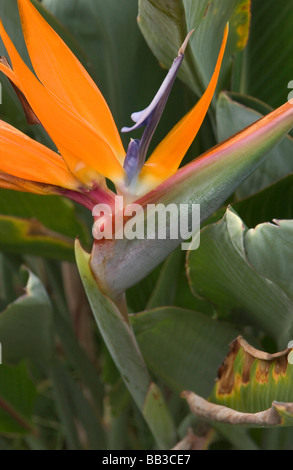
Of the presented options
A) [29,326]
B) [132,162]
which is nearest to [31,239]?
[29,326]

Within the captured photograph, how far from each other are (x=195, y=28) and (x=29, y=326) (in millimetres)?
438

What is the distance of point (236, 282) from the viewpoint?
2.10 ft

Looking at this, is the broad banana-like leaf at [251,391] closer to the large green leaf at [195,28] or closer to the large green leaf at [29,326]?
the large green leaf at [29,326]

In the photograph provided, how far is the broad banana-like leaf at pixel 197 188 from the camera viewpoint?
465mm

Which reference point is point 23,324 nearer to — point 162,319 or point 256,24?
point 162,319

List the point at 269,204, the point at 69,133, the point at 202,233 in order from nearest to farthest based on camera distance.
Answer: the point at 69,133 → the point at 202,233 → the point at 269,204

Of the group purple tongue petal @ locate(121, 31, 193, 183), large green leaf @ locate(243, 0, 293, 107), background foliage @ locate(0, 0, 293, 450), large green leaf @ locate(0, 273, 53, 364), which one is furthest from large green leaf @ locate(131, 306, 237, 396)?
large green leaf @ locate(243, 0, 293, 107)

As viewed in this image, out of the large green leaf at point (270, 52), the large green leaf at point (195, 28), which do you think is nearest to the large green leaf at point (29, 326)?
the large green leaf at point (195, 28)

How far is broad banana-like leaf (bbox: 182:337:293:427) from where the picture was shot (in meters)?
0.54

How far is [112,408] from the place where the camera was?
0.93 metres

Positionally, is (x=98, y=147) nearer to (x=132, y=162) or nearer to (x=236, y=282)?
(x=132, y=162)

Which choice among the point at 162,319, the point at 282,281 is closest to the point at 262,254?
the point at 282,281

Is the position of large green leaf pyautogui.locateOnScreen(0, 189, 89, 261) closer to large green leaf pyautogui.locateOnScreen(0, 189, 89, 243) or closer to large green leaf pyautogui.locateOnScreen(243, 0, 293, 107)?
large green leaf pyautogui.locateOnScreen(0, 189, 89, 243)
